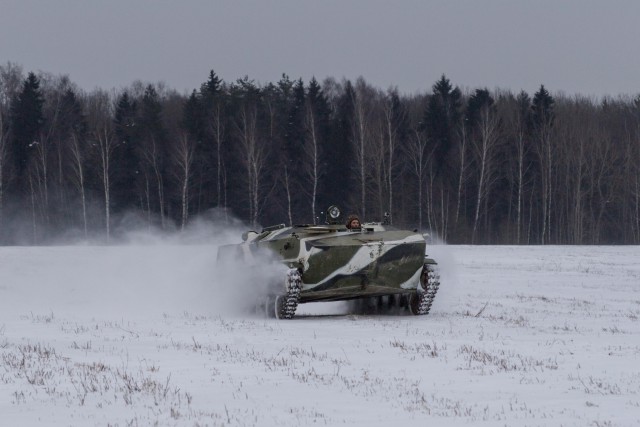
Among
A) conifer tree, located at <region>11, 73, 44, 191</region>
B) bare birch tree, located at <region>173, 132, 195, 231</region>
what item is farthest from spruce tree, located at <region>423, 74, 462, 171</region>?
conifer tree, located at <region>11, 73, 44, 191</region>

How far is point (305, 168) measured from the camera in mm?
70188

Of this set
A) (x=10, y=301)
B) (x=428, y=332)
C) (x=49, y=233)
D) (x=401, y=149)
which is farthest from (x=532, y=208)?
(x=428, y=332)

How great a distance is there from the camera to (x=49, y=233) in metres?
71.3

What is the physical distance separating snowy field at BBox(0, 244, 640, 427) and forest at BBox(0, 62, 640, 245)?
40.7 meters

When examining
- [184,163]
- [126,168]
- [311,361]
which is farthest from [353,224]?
[126,168]

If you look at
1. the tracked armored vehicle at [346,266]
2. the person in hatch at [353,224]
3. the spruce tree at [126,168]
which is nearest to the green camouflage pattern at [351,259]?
the tracked armored vehicle at [346,266]

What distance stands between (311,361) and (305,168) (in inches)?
2278

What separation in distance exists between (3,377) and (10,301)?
1625cm

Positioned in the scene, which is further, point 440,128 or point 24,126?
point 440,128

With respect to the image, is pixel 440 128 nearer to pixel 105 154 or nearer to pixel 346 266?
pixel 105 154

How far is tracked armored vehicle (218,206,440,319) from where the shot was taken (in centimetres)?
1972

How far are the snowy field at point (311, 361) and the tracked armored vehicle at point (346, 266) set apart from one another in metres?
0.61

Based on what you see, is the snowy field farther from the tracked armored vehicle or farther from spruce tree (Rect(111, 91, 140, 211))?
spruce tree (Rect(111, 91, 140, 211))

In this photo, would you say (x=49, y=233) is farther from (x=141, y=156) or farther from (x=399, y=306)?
(x=399, y=306)
